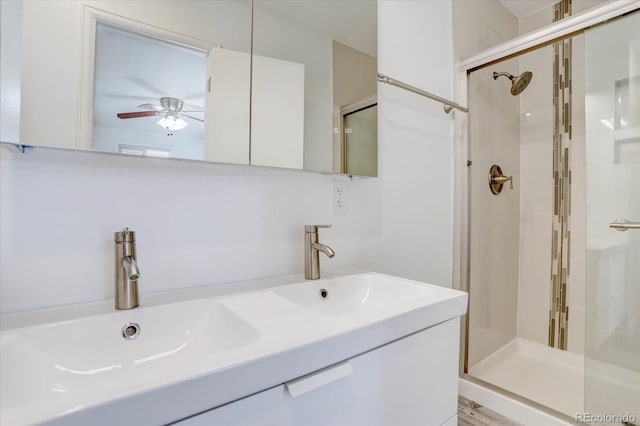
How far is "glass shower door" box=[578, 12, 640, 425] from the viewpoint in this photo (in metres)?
1.24

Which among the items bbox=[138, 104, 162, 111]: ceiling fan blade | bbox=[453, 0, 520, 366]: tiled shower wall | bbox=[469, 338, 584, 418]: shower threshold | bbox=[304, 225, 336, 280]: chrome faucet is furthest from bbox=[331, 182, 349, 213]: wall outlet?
bbox=[469, 338, 584, 418]: shower threshold

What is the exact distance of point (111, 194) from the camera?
2.53 ft

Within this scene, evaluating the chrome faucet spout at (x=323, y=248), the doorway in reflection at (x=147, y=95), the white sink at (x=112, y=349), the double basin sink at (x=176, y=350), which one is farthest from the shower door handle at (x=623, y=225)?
the doorway in reflection at (x=147, y=95)

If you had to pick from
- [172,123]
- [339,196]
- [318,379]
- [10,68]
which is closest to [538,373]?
[339,196]

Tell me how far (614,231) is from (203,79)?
168 cm

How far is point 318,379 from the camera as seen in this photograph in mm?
544

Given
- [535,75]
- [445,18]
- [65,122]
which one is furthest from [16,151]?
[535,75]

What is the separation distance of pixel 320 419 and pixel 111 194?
2.33ft

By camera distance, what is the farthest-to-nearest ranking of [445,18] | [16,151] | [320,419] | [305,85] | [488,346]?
[488,346], [445,18], [305,85], [16,151], [320,419]

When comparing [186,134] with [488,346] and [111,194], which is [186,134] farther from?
[488,346]

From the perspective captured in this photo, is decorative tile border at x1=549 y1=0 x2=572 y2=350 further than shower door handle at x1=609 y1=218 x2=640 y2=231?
Yes

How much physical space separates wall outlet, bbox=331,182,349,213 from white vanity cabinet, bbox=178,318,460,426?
580 millimetres

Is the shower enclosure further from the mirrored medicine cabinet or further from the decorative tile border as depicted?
the mirrored medicine cabinet

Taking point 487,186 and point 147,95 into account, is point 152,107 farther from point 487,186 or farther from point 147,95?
point 487,186
